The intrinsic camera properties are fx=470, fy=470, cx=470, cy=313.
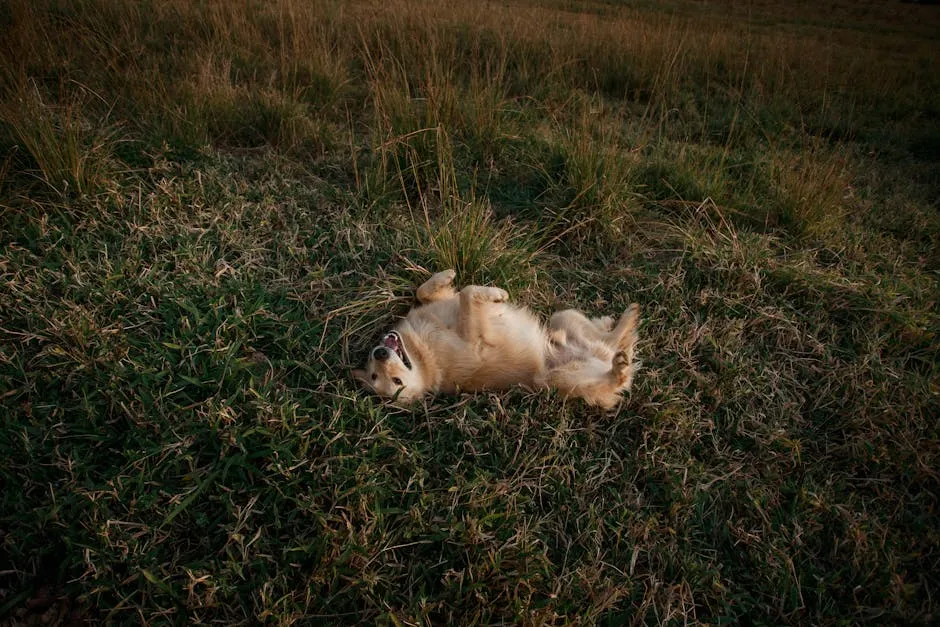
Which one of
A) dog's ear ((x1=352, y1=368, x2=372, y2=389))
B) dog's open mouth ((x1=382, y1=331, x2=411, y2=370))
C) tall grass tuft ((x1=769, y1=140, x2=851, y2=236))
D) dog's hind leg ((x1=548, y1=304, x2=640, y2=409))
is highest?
tall grass tuft ((x1=769, y1=140, x2=851, y2=236))

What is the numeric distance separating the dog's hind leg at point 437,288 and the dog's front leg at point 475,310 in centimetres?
16

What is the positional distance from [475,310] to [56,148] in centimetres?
283

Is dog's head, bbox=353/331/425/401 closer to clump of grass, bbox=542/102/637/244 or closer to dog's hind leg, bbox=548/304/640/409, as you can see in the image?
dog's hind leg, bbox=548/304/640/409

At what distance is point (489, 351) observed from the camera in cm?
263

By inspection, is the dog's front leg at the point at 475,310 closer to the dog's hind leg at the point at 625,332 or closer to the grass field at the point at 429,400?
the grass field at the point at 429,400

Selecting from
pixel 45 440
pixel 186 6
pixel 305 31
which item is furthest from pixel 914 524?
pixel 186 6

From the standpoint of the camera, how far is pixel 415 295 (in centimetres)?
288

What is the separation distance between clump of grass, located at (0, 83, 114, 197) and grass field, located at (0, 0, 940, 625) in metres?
0.02

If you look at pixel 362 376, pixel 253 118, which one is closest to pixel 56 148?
pixel 253 118

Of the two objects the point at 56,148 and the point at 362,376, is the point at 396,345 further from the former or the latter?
the point at 56,148

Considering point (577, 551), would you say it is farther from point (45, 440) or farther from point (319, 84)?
point (319, 84)

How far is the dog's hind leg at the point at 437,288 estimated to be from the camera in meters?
2.69

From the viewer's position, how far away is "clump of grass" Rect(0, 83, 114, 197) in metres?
2.92

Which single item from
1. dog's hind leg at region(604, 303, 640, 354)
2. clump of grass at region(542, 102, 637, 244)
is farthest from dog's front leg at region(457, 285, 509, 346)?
clump of grass at region(542, 102, 637, 244)
